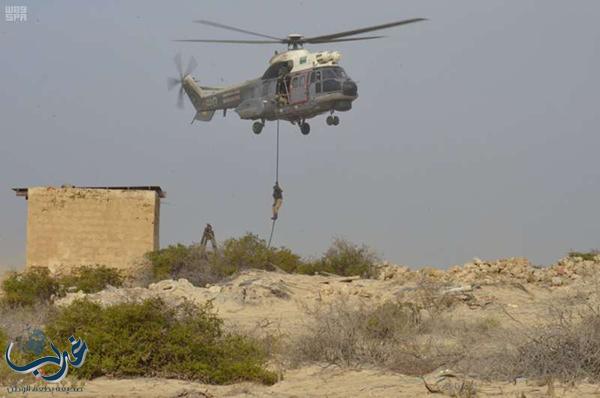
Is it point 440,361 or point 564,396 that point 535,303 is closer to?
point 440,361

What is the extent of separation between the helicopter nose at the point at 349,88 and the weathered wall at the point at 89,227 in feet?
23.6

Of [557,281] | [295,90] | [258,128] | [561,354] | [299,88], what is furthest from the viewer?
[258,128]

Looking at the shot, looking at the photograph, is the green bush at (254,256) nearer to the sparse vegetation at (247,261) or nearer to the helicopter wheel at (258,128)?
the sparse vegetation at (247,261)

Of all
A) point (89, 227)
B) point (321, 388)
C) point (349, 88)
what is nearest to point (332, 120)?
point (349, 88)

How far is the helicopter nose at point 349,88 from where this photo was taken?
3156 centimetres

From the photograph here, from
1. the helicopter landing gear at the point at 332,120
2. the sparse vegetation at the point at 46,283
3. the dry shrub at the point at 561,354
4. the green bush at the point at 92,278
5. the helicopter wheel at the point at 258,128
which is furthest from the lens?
the helicopter wheel at the point at 258,128

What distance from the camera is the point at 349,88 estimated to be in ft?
104

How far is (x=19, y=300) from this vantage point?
93.0 ft

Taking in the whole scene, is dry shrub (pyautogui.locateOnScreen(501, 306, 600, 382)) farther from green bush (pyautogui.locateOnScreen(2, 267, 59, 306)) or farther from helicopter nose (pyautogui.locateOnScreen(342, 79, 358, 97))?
helicopter nose (pyautogui.locateOnScreen(342, 79, 358, 97))

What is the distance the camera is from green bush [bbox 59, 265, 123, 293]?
2939 centimetres

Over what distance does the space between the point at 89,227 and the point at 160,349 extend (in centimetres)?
1959

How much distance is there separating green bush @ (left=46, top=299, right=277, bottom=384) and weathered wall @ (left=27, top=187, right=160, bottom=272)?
717 inches

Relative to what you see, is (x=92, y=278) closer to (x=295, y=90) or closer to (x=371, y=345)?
(x=295, y=90)

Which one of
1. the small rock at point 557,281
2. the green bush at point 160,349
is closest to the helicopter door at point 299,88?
the small rock at point 557,281
